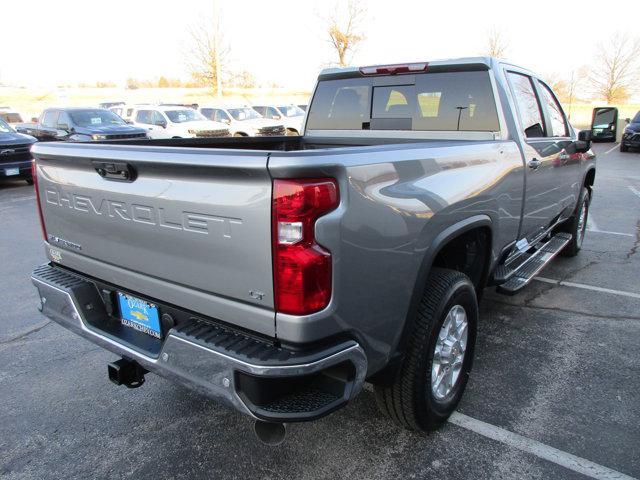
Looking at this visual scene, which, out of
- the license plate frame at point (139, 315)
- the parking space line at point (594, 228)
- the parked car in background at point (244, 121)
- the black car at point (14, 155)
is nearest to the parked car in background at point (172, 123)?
the parked car in background at point (244, 121)

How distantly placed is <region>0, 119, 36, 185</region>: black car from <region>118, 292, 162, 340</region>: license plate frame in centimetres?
1066

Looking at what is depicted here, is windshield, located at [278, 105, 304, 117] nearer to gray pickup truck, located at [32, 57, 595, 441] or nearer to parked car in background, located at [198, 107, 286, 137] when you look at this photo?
parked car in background, located at [198, 107, 286, 137]

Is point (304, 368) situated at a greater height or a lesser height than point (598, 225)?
greater

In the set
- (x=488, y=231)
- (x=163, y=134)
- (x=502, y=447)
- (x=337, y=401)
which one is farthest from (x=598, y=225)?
Result: (x=163, y=134)

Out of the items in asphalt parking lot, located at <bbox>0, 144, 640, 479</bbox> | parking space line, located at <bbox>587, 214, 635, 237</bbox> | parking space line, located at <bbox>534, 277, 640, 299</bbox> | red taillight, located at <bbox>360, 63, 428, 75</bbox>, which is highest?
red taillight, located at <bbox>360, 63, 428, 75</bbox>

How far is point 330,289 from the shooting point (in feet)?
6.07

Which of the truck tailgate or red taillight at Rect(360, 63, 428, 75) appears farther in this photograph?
red taillight at Rect(360, 63, 428, 75)

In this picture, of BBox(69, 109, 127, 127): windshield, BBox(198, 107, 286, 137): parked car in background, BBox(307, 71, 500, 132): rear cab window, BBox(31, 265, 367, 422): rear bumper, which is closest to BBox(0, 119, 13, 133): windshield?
BBox(69, 109, 127, 127): windshield

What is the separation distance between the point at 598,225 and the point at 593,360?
203 inches

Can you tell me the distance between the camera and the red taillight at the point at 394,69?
376 centimetres

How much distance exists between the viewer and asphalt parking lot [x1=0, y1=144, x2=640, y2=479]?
98.0 inches

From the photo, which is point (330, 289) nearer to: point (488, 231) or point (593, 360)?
point (488, 231)

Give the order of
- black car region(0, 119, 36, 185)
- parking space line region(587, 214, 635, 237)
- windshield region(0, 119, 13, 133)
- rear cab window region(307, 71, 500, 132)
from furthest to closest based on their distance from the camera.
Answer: windshield region(0, 119, 13, 133), black car region(0, 119, 36, 185), parking space line region(587, 214, 635, 237), rear cab window region(307, 71, 500, 132)

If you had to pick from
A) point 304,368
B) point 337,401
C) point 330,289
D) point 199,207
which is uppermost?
point 199,207
